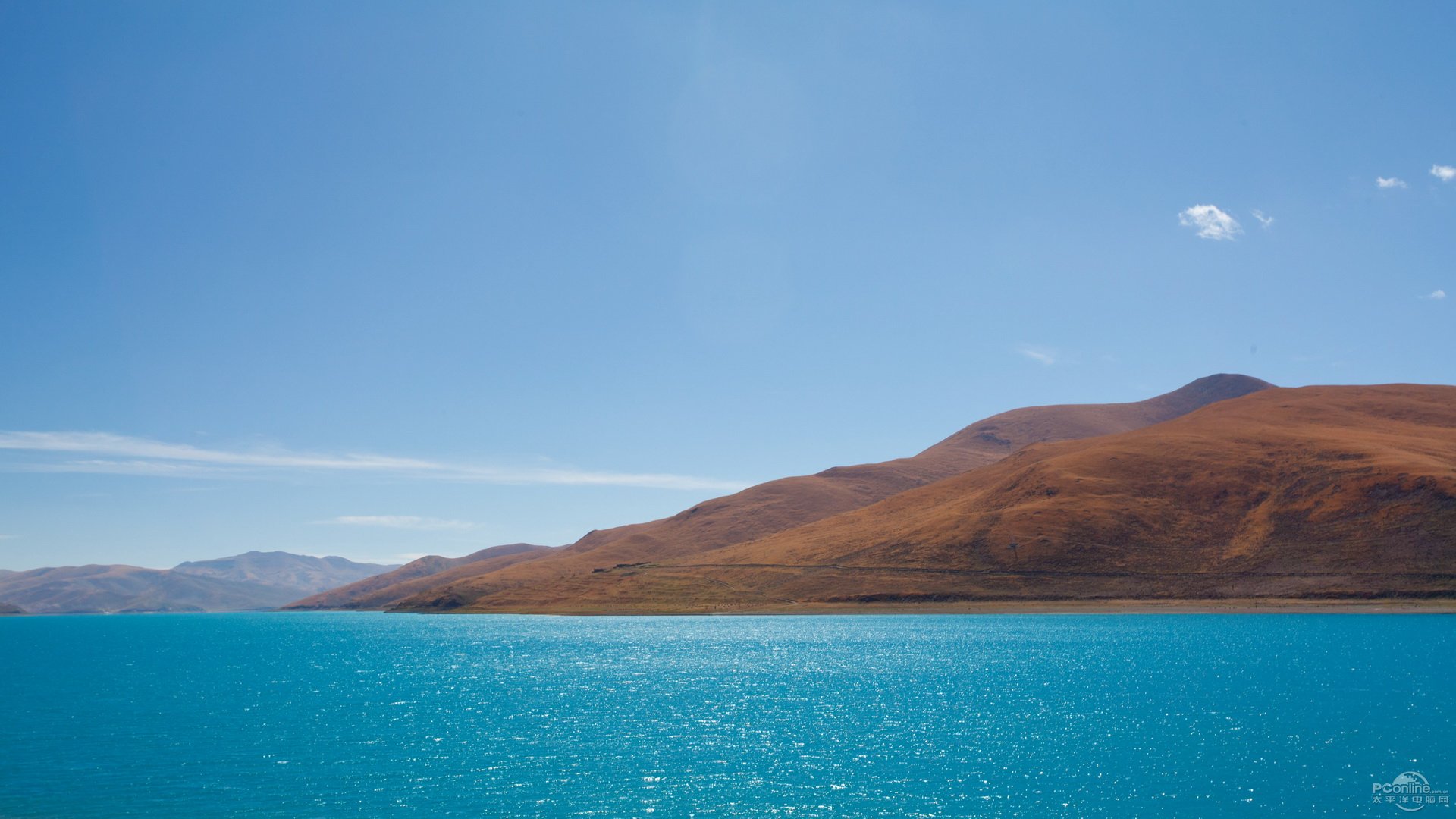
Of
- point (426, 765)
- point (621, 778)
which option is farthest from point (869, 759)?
point (426, 765)

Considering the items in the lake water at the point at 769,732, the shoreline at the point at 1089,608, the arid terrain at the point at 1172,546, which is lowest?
the shoreline at the point at 1089,608

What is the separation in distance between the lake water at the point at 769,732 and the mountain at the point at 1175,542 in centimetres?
4286

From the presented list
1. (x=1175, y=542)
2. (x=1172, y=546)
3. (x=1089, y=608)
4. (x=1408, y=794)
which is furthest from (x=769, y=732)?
(x=1175, y=542)

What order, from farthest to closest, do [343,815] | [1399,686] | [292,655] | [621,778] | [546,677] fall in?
[292,655], [546,677], [1399,686], [621,778], [343,815]

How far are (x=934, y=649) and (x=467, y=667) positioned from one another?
161ft

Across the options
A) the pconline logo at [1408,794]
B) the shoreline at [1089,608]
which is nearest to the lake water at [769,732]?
the pconline logo at [1408,794]

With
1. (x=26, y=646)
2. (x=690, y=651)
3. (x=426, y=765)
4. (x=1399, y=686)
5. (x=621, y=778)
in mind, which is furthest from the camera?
A: (x=26, y=646)

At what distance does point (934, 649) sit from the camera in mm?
97625

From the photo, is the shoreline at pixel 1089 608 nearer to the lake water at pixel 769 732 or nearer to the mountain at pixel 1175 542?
the mountain at pixel 1175 542

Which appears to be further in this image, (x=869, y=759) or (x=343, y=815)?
(x=869, y=759)

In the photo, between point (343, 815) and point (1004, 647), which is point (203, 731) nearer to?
point (343, 815)

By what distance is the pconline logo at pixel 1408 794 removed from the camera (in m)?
33.2

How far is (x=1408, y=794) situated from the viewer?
3434 cm

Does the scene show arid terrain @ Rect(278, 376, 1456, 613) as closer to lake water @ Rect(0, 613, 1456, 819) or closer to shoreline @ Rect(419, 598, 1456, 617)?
shoreline @ Rect(419, 598, 1456, 617)
